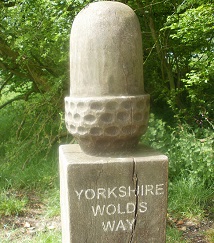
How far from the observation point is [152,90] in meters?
5.45

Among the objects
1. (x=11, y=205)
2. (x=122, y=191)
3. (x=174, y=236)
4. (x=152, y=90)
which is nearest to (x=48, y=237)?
(x=11, y=205)

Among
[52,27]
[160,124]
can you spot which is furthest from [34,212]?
[52,27]

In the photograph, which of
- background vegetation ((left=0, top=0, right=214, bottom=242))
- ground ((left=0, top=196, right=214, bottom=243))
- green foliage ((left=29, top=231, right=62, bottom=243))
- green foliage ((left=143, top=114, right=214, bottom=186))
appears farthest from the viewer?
green foliage ((left=143, top=114, right=214, bottom=186))

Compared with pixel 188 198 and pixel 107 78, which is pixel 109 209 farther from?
pixel 188 198

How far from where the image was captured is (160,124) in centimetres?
455

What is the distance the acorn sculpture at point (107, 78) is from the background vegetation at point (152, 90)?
1.42 m

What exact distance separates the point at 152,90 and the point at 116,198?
3397 mm

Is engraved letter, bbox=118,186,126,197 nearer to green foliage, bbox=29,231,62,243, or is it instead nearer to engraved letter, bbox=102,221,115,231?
engraved letter, bbox=102,221,115,231

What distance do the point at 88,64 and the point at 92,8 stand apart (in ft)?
1.23

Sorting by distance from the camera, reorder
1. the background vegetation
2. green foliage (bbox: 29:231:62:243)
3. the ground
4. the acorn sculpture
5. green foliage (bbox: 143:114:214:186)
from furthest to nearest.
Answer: green foliage (bbox: 143:114:214:186), the background vegetation, the ground, green foliage (bbox: 29:231:62:243), the acorn sculpture

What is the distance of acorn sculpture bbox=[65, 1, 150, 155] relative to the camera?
2.17 metres

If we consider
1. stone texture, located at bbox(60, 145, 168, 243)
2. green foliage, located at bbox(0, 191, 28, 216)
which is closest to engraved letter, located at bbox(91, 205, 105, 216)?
stone texture, located at bbox(60, 145, 168, 243)

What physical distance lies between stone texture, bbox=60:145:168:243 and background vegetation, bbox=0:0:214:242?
1352mm

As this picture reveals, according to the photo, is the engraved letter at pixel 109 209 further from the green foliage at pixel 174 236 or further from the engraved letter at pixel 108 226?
the green foliage at pixel 174 236
